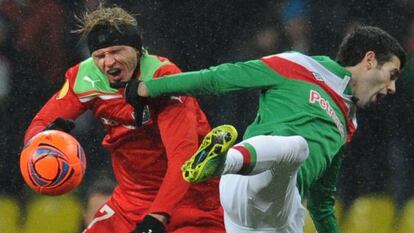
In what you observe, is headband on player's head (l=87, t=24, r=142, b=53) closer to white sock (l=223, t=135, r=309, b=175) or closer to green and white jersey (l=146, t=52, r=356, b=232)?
green and white jersey (l=146, t=52, r=356, b=232)

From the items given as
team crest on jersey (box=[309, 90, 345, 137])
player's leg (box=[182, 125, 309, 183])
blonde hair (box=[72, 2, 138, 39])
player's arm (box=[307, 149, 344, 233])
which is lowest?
player's arm (box=[307, 149, 344, 233])

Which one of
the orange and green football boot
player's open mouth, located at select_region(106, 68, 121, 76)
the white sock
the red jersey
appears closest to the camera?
the orange and green football boot

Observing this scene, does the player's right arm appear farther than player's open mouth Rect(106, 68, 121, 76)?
Yes

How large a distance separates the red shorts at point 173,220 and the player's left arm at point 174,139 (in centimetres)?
23

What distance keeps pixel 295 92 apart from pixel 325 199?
670mm

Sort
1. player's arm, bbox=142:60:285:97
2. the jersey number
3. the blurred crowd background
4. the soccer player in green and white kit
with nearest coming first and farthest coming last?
the soccer player in green and white kit
player's arm, bbox=142:60:285:97
the jersey number
the blurred crowd background

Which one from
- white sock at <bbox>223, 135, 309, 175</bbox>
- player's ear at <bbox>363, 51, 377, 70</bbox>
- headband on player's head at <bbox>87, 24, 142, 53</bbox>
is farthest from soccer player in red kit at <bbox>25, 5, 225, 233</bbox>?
player's ear at <bbox>363, 51, 377, 70</bbox>

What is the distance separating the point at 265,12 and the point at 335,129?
2.61 meters

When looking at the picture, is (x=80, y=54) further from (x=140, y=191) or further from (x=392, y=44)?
(x=392, y=44)

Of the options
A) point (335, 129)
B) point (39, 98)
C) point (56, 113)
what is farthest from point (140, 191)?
point (39, 98)

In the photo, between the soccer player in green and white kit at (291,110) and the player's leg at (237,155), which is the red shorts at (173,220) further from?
the player's leg at (237,155)

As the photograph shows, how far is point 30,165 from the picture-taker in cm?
530

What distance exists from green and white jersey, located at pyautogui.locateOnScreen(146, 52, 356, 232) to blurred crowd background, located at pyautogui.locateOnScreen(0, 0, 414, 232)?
2263 mm

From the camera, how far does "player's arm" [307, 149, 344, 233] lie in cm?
569
